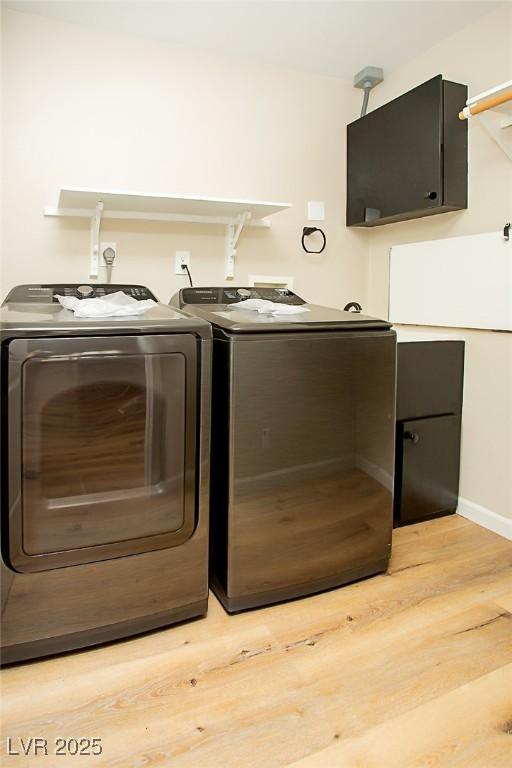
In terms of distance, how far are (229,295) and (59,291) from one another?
72 cm

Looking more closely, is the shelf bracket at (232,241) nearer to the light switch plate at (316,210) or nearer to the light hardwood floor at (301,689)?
the light switch plate at (316,210)

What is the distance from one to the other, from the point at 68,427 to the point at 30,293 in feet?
2.90

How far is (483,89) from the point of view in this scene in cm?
222

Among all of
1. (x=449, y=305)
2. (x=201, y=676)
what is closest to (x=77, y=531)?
(x=201, y=676)

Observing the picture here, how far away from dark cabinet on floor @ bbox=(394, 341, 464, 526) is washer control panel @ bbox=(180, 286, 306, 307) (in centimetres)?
61

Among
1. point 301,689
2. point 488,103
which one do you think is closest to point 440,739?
point 301,689

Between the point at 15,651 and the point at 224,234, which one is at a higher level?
the point at 224,234

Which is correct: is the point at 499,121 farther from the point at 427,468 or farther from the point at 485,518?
the point at 485,518

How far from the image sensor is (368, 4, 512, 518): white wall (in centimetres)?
216

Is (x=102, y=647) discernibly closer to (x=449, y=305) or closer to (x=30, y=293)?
(x=30, y=293)

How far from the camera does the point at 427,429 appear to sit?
232 cm

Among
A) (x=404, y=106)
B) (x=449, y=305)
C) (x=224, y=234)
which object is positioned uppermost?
(x=404, y=106)

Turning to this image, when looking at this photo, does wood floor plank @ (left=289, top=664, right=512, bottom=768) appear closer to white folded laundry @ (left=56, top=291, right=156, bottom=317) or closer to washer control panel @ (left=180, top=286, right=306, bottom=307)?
white folded laundry @ (left=56, top=291, right=156, bottom=317)

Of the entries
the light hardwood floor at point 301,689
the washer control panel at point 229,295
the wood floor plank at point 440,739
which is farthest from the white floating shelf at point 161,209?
the wood floor plank at point 440,739
